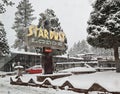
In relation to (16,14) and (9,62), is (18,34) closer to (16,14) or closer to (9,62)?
(16,14)

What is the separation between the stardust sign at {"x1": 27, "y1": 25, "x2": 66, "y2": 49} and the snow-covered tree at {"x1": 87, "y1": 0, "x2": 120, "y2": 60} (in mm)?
3464

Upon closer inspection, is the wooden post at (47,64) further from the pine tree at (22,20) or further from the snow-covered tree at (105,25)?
the pine tree at (22,20)

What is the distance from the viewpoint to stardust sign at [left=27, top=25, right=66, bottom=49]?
22266mm

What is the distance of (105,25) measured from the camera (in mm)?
22938

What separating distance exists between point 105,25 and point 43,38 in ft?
19.8

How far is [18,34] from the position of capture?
59.5 meters

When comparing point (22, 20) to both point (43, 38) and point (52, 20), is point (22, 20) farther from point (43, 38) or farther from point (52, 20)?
point (43, 38)

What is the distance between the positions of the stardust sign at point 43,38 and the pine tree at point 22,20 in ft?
108

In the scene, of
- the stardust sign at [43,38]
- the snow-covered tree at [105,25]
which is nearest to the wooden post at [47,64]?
the stardust sign at [43,38]

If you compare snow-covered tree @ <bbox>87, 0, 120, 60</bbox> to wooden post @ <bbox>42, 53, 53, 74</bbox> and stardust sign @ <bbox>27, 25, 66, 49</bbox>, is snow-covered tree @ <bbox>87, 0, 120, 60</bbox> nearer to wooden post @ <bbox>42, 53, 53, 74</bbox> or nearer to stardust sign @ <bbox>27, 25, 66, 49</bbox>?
stardust sign @ <bbox>27, 25, 66, 49</bbox>

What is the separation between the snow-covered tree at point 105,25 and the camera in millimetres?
22281

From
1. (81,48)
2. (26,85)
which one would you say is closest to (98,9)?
(26,85)

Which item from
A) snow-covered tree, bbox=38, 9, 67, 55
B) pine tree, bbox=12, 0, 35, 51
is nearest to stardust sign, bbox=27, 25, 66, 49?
snow-covered tree, bbox=38, 9, 67, 55

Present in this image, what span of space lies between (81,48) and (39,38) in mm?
78377
